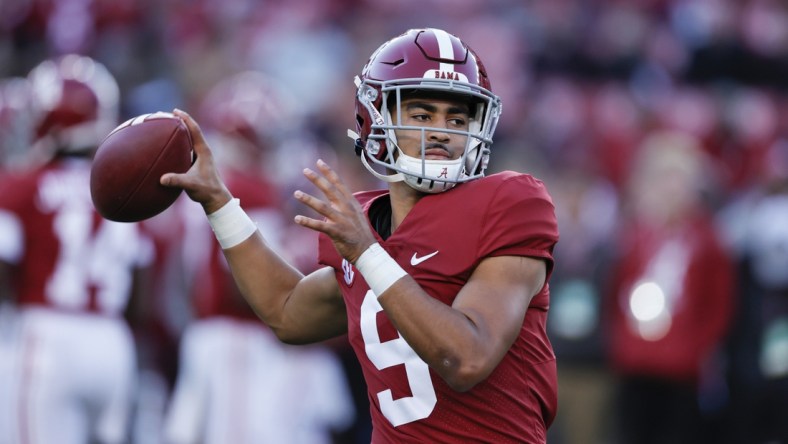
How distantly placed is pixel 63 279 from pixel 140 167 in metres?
2.11

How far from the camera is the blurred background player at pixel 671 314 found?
716cm

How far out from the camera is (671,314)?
719 cm

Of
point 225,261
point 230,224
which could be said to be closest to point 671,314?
point 225,261

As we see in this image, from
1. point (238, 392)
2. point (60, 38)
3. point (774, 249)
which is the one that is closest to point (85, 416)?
point (238, 392)

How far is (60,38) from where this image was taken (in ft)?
34.4

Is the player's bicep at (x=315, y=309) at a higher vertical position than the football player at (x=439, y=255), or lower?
lower

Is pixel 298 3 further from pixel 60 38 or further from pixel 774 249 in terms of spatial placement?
pixel 774 249

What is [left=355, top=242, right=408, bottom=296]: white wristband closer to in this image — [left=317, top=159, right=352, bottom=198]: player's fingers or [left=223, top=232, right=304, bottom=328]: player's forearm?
[left=317, top=159, right=352, bottom=198]: player's fingers

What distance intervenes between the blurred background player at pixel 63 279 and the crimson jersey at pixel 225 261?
926 mm

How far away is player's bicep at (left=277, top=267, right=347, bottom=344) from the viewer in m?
3.43

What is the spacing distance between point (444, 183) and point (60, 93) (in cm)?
279

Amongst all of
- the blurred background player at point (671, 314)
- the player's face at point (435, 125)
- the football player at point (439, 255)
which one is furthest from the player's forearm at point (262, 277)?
the blurred background player at point (671, 314)

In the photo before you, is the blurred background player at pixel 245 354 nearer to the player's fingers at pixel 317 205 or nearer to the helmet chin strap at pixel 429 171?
the helmet chin strap at pixel 429 171

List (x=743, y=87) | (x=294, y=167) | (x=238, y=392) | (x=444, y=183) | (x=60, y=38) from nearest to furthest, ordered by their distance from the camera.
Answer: (x=444, y=183) < (x=238, y=392) < (x=294, y=167) < (x=60, y=38) < (x=743, y=87)
